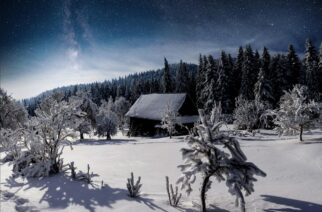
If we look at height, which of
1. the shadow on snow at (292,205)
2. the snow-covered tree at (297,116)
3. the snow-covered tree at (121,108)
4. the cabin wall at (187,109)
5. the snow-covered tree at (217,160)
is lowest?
the shadow on snow at (292,205)

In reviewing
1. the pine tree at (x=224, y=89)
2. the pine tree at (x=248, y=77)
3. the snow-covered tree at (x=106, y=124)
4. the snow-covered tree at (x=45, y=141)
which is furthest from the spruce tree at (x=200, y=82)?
the snow-covered tree at (x=45, y=141)

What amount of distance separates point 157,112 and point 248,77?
76.0 feet

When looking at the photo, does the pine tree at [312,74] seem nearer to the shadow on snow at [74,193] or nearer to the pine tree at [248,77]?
the pine tree at [248,77]

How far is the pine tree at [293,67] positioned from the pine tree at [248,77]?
6.58m

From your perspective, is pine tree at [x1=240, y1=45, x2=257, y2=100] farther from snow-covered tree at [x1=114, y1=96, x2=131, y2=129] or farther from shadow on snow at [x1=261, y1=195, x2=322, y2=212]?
shadow on snow at [x1=261, y1=195, x2=322, y2=212]

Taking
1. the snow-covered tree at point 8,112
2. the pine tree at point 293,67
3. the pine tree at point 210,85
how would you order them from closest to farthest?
the snow-covered tree at point 8,112, the pine tree at point 293,67, the pine tree at point 210,85

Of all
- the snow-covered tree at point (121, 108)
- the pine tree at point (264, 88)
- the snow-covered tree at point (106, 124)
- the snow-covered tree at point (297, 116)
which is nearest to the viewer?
the snow-covered tree at point (297, 116)

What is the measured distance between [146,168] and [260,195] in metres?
7.79

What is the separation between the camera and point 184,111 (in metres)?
44.0

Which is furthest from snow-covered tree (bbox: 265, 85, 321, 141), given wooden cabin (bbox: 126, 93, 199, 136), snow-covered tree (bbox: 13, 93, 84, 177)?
wooden cabin (bbox: 126, 93, 199, 136)

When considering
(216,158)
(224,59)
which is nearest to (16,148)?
(216,158)

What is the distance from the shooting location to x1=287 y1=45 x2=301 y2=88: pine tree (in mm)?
55603

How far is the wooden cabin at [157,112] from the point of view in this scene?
43250mm

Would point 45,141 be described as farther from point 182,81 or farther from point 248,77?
point 182,81
